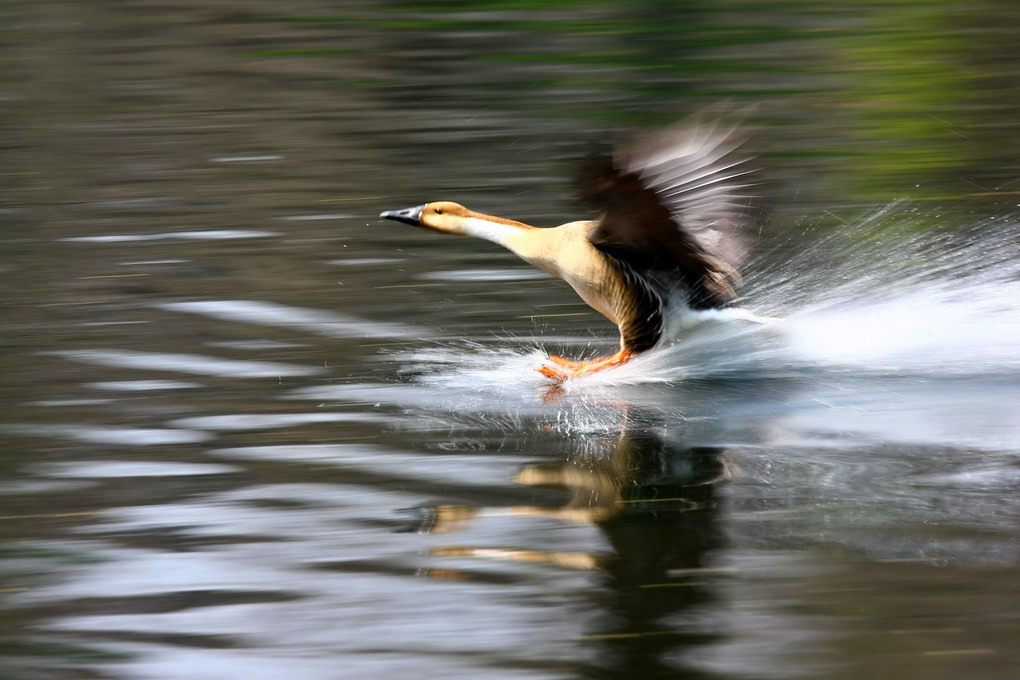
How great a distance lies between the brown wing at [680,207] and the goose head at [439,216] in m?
0.84

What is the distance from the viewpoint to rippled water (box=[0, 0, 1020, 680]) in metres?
4.18

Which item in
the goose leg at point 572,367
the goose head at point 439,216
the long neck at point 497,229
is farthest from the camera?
the goose head at point 439,216

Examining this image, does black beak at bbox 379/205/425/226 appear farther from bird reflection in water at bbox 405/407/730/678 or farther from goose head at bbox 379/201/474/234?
bird reflection in water at bbox 405/407/730/678

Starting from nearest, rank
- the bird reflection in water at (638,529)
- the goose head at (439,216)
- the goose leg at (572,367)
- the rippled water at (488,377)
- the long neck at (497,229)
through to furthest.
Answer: the bird reflection in water at (638,529) → the rippled water at (488,377) → the goose leg at (572,367) → the long neck at (497,229) → the goose head at (439,216)

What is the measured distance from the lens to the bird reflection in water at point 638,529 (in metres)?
4.07

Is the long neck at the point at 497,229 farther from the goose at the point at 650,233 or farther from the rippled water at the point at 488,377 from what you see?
the rippled water at the point at 488,377

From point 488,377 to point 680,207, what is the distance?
1.25 m

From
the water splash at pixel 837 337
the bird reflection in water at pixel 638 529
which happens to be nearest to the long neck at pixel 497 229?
the water splash at pixel 837 337

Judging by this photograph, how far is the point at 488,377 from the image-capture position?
21.0 feet

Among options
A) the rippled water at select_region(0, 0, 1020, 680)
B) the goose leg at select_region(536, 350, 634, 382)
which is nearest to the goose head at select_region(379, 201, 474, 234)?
the rippled water at select_region(0, 0, 1020, 680)

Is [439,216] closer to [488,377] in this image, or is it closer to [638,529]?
[488,377]

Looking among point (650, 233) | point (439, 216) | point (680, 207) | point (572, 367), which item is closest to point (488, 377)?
point (572, 367)

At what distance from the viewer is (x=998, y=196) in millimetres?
8398

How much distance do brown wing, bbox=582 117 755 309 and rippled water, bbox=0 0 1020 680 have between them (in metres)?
0.32
